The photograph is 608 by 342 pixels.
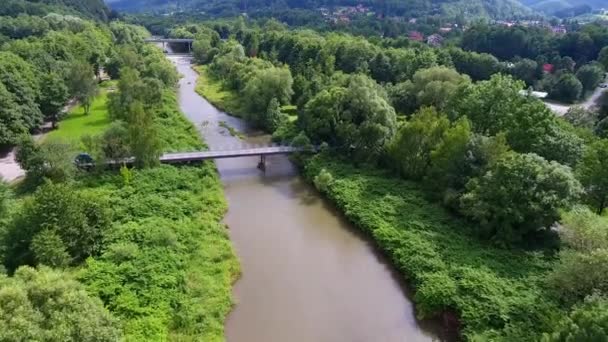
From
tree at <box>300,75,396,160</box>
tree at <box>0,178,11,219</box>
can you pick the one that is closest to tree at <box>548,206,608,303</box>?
tree at <box>300,75,396,160</box>

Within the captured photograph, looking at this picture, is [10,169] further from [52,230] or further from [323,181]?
[323,181]

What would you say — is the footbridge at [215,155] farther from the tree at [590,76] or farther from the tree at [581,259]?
the tree at [590,76]

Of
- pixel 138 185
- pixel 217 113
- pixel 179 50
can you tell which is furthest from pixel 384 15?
pixel 138 185

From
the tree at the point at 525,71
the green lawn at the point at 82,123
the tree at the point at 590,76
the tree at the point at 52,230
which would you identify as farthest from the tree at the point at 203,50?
the tree at the point at 52,230

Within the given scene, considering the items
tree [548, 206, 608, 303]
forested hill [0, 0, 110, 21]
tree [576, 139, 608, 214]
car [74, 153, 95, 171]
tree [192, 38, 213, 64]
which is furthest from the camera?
forested hill [0, 0, 110, 21]

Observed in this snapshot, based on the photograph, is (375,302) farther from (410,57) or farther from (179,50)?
(179,50)

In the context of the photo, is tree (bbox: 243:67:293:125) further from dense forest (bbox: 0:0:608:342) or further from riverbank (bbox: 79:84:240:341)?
riverbank (bbox: 79:84:240:341)
